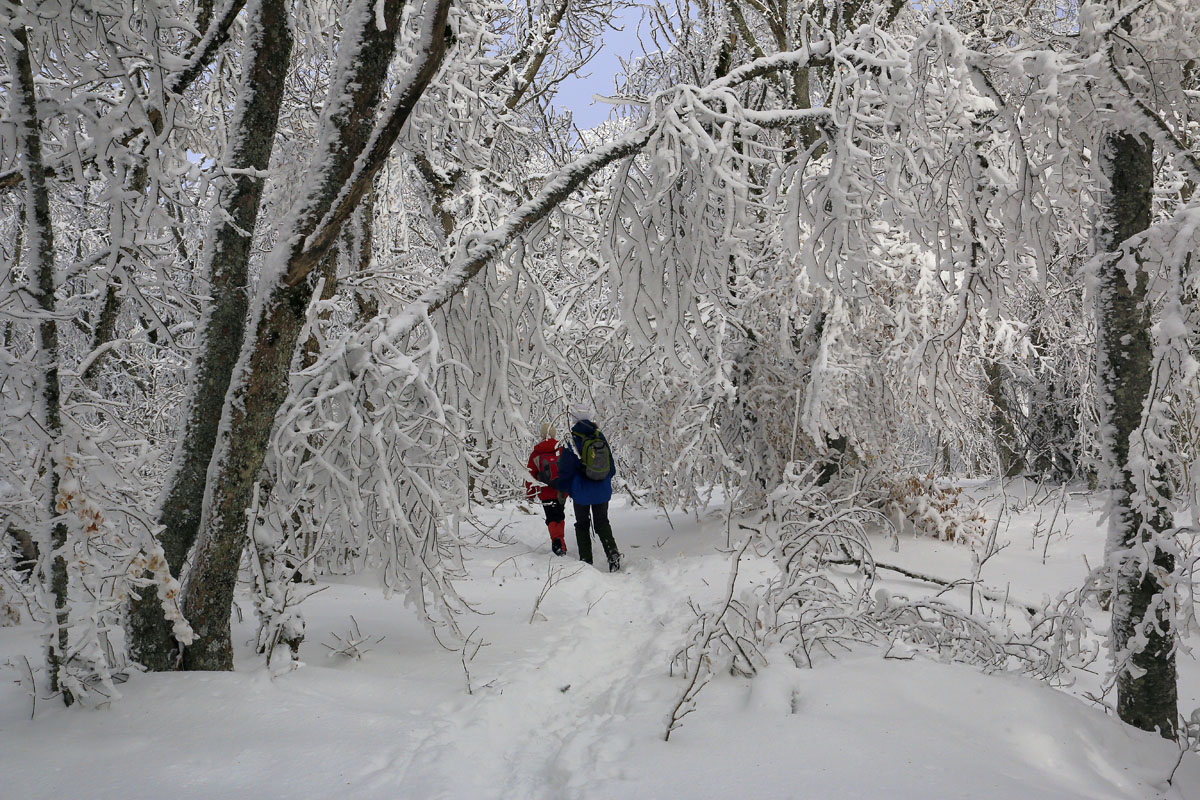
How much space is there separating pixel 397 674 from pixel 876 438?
5624 mm

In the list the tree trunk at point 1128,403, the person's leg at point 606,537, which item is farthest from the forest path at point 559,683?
the tree trunk at point 1128,403

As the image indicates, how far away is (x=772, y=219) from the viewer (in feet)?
25.4

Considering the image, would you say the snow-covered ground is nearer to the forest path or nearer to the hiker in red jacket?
the forest path

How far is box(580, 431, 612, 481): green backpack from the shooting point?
7.50m

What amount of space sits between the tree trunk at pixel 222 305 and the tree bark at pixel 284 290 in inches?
5.7

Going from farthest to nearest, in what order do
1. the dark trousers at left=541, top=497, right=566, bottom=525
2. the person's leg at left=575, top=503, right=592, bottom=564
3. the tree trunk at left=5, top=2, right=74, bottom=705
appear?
the dark trousers at left=541, top=497, right=566, bottom=525, the person's leg at left=575, top=503, right=592, bottom=564, the tree trunk at left=5, top=2, right=74, bottom=705

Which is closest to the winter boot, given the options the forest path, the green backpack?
the forest path

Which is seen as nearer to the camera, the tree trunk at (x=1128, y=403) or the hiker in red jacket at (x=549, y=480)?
the tree trunk at (x=1128, y=403)

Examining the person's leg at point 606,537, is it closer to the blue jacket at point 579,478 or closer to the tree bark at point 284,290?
the blue jacket at point 579,478

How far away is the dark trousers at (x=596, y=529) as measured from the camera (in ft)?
24.8

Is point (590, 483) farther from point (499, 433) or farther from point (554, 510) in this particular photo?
point (499, 433)

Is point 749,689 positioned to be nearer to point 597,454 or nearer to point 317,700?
point 317,700

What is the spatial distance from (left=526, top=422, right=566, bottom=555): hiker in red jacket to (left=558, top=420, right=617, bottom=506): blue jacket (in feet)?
0.70

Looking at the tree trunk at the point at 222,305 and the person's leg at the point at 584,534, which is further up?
the tree trunk at the point at 222,305
